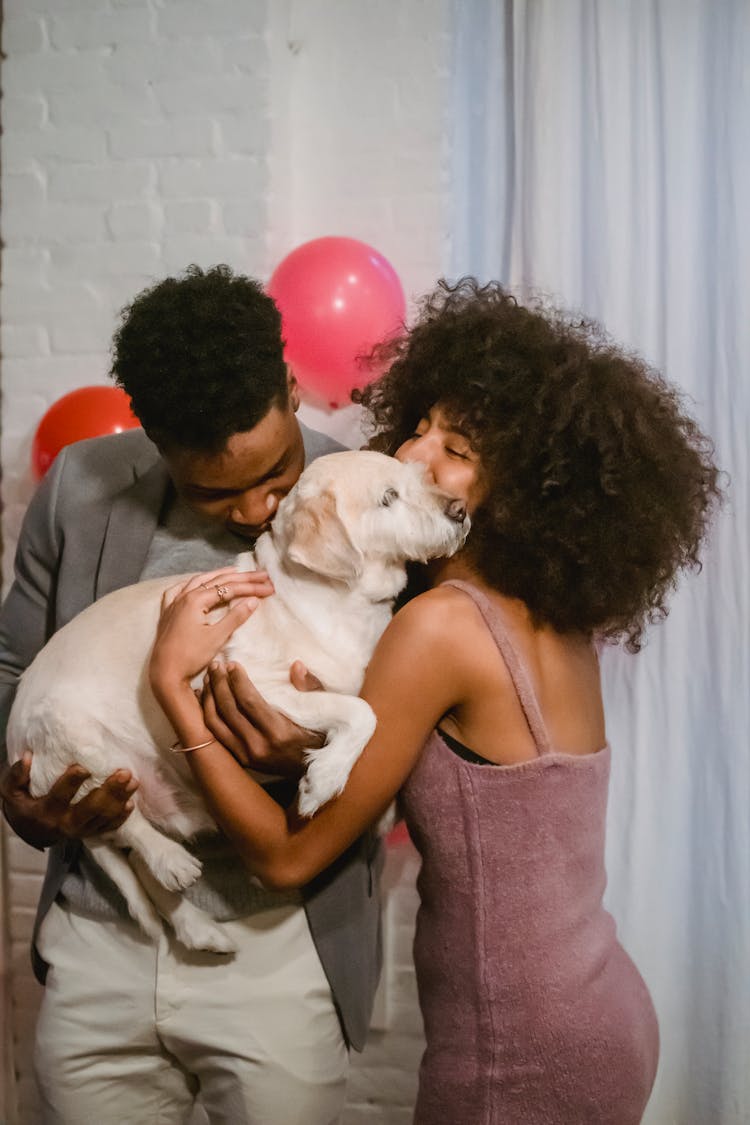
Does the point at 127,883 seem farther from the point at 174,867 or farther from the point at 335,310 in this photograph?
the point at 335,310

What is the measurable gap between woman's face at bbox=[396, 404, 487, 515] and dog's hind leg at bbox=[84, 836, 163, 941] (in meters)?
0.85

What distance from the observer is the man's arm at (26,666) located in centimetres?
150

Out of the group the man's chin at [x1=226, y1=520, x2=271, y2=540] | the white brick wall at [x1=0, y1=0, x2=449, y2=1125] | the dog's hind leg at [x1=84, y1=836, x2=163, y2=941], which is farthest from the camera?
the white brick wall at [x1=0, y1=0, x2=449, y2=1125]

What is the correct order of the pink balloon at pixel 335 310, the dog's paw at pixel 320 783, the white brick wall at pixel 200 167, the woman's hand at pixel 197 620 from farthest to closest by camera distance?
the white brick wall at pixel 200 167 < the pink balloon at pixel 335 310 < the woman's hand at pixel 197 620 < the dog's paw at pixel 320 783

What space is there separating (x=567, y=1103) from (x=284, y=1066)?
0.47 metres

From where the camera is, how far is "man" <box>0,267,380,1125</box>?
4.98ft

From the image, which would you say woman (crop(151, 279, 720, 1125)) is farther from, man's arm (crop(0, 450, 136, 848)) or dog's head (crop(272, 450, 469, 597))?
man's arm (crop(0, 450, 136, 848))

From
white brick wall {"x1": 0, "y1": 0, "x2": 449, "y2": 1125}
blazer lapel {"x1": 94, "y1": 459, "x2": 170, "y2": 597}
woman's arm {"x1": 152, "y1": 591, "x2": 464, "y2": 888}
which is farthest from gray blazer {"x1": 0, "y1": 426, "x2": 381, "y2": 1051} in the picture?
white brick wall {"x1": 0, "y1": 0, "x2": 449, "y2": 1125}

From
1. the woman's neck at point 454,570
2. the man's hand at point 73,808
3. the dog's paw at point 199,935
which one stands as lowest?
the dog's paw at point 199,935

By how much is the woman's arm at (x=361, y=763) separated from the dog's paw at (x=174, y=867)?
0.16 m

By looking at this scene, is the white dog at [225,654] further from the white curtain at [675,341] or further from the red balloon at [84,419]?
the white curtain at [675,341]

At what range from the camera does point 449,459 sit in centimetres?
161

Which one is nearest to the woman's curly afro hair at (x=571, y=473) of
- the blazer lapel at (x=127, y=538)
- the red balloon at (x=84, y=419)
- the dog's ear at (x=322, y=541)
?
the dog's ear at (x=322, y=541)

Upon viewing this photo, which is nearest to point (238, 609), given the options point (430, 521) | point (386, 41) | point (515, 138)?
point (430, 521)
